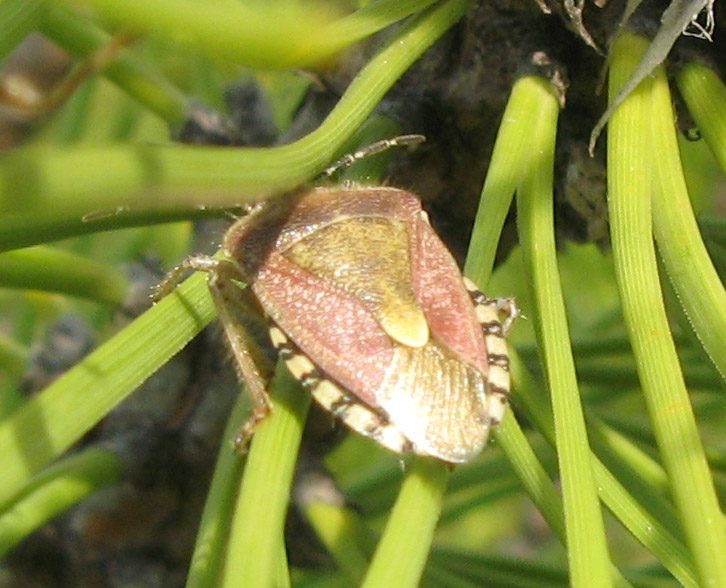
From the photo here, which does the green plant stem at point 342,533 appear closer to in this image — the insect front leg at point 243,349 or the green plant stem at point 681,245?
the insect front leg at point 243,349

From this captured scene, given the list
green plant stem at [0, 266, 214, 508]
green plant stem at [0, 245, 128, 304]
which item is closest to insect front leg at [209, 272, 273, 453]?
green plant stem at [0, 266, 214, 508]

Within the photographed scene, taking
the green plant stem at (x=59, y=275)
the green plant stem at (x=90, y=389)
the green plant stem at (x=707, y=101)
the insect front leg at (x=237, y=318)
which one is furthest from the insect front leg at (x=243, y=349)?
the green plant stem at (x=707, y=101)

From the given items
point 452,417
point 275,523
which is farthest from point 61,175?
point 452,417

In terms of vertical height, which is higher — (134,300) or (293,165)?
(293,165)

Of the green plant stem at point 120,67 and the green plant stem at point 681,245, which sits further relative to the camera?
the green plant stem at point 120,67

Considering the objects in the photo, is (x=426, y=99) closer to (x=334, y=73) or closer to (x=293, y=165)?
(x=334, y=73)

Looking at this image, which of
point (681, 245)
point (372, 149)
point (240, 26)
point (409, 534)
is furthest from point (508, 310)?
point (240, 26)

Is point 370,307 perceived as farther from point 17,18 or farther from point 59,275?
point 17,18
